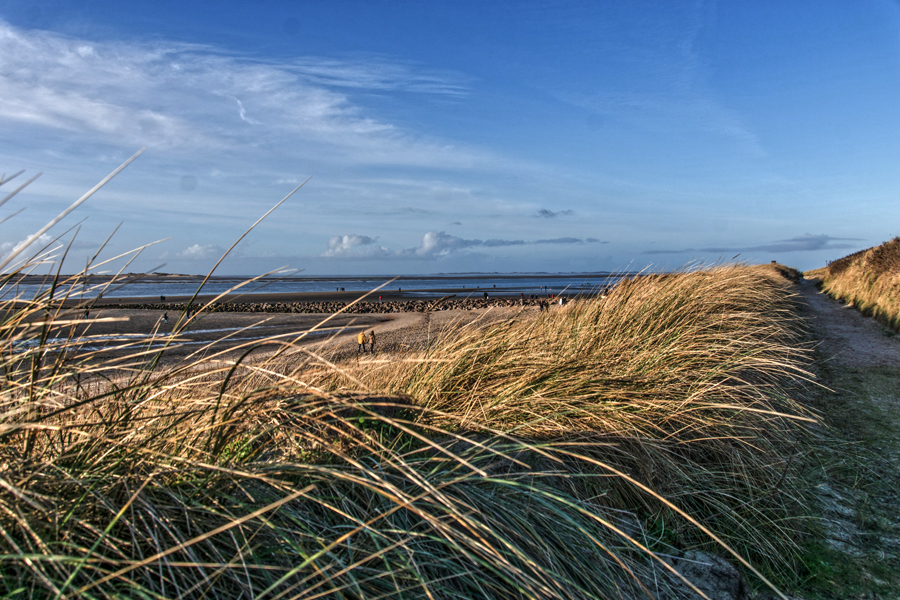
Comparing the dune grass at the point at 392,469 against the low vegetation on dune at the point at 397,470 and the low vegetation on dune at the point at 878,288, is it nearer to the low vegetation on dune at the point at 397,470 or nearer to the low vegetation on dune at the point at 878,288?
the low vegetation on dune at the point at 397,470

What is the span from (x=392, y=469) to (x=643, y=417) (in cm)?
143

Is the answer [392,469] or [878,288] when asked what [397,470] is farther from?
[878,288]

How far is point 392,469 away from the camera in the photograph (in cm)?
162

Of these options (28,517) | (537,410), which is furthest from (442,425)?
(28,517)

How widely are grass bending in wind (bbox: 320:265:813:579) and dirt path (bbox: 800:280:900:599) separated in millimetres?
160

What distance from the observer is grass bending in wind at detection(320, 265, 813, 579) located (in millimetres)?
2195

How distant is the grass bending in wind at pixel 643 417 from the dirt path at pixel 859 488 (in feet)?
0.53

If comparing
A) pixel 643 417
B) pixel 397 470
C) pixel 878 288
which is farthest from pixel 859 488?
pixel 878 288

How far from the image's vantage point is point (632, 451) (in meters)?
2.29

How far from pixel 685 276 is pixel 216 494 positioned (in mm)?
5941

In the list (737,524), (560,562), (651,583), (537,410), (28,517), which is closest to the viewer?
(28,517)

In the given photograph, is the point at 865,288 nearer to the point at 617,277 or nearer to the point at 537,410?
the point at 617,277

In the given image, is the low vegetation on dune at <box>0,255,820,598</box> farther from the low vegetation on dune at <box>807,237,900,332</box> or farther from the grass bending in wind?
the low vegetation on dune at <box>807,237,900,332</box>

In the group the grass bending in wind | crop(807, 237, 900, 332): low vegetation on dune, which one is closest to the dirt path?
the grass bending in wind
